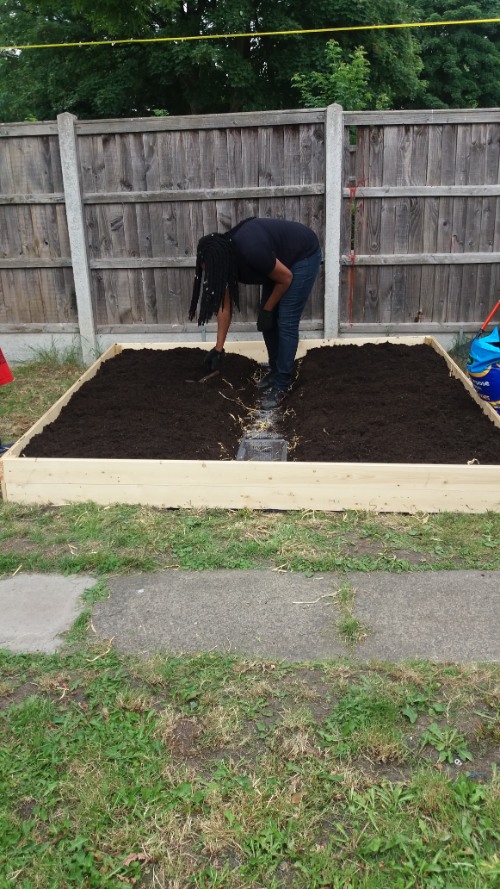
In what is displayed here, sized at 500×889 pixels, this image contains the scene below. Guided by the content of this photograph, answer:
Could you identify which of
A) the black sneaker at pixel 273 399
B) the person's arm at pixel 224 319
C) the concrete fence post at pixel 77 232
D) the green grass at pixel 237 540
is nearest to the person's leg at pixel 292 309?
the black sneaker at pixel 273 399

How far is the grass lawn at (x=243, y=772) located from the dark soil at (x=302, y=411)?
143cm

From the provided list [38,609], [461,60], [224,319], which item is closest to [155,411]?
[224,319]

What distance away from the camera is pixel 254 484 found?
13.3 feet

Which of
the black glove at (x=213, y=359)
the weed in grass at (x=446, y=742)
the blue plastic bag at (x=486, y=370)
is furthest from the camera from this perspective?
the black glove at (x=213, y=359)

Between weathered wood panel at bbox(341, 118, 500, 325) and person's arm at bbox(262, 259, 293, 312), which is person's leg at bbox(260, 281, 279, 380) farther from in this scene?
weathered wood panel at bbox(341, 118, 500, 325)

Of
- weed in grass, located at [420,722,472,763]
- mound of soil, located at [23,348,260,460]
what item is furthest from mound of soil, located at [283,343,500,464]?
weed in grass, located at [420,722,472,763]

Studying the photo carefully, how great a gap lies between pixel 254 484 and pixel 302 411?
1.35 m

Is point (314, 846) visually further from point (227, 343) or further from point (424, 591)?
point (227, 343)

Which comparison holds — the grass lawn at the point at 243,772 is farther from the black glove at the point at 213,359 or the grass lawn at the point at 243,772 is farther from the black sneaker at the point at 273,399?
the black glove at the point at 213,359

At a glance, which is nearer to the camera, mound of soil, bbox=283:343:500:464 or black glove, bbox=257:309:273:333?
mound of soil, bbox=283:343:500:464

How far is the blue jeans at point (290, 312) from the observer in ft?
18.2

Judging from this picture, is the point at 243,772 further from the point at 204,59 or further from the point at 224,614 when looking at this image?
the point at 204,59

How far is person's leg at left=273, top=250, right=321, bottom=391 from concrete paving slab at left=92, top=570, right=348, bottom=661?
261cm

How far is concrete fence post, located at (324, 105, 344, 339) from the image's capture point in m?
6.39
